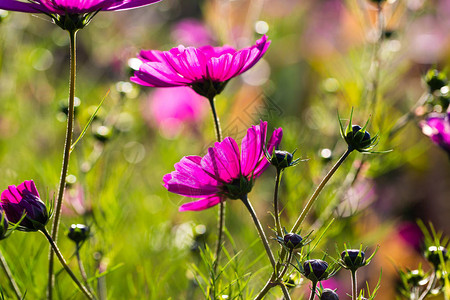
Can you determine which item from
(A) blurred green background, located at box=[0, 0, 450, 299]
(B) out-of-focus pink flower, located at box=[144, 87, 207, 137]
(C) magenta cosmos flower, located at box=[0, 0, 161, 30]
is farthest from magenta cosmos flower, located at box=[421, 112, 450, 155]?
(B) out-of-focus pink flower, located at box=[144, 87, 207, 137]

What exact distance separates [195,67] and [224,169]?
6cm

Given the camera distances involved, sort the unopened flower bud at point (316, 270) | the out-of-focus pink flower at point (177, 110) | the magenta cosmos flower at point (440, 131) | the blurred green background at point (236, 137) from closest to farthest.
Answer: the unopened flower bud at point (316, 270), the magenta cosmos flower at point (440, 131), the blurred green background at point (236, 137), the out-of-focus pink flower at point (177, 110)

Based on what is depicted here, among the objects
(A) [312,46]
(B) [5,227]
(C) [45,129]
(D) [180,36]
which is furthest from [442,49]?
(B) [5,227]

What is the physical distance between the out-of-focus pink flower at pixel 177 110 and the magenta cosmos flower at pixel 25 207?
0.59 metres

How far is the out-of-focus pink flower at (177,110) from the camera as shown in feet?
2.86

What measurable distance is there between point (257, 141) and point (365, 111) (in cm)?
28

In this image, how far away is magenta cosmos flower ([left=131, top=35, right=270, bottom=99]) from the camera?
0.97 feet

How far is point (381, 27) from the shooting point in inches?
21.0

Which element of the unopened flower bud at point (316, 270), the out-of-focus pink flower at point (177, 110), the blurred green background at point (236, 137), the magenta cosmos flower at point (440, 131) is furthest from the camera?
the out-of-focus pink flower at point (177, 110)

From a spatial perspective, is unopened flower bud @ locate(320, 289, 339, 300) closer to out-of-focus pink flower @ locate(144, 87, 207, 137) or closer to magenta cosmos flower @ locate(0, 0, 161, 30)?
magenta cosmos flower @ locate(0, 0, 161, 30)

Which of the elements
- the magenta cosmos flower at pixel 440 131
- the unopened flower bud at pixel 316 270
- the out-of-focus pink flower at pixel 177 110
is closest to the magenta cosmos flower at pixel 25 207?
the unopened flower bud at pixel 316 270

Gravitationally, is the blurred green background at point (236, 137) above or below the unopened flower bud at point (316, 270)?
below

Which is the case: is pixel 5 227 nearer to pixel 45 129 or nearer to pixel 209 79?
pixel 209 79

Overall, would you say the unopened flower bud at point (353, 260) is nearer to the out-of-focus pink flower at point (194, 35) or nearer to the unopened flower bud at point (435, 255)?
the unopened flower bud at point (435, 255)
